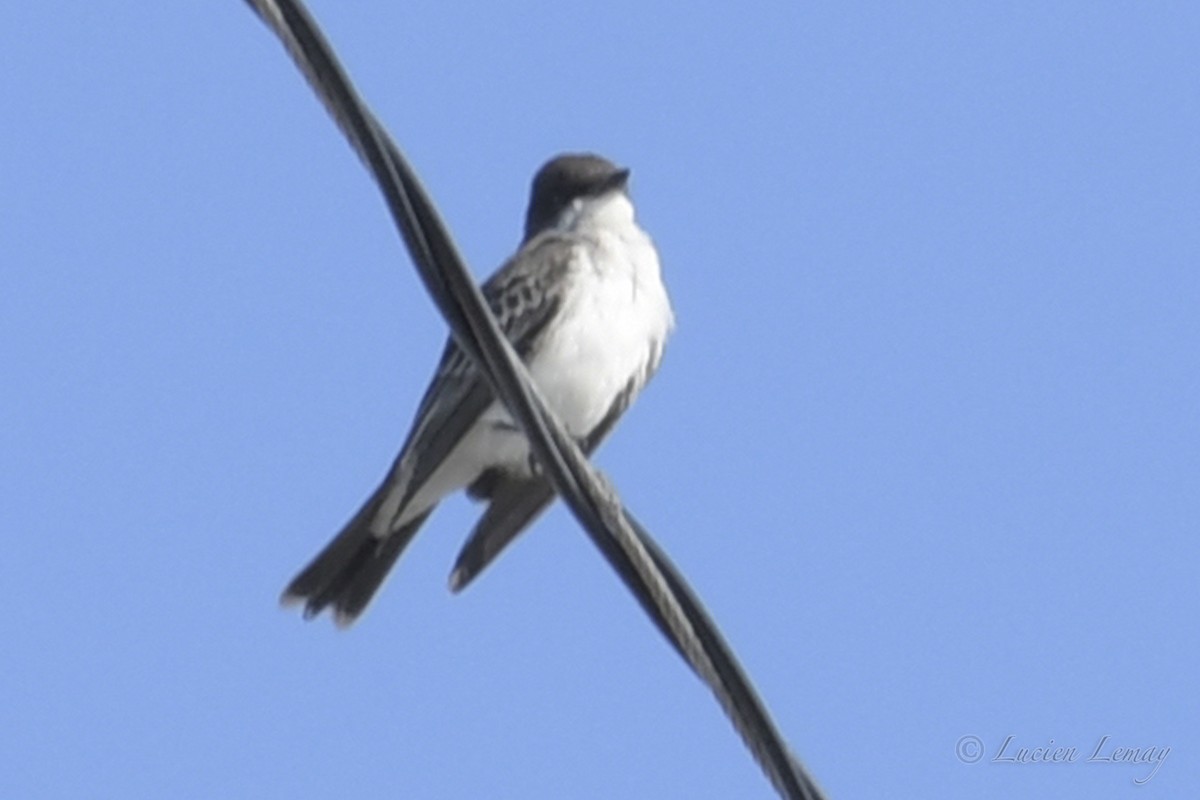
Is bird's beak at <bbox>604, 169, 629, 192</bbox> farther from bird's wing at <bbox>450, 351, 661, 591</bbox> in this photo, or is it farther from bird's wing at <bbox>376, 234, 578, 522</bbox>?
bird's wing at <bbox>450, 351, 661, 591</bbox>

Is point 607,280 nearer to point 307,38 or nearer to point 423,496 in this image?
point 423,496

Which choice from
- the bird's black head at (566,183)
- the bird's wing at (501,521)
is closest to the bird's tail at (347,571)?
the bird's wing at (501,521)

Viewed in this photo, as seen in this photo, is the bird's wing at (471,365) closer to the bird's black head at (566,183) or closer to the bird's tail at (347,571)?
the bird's tail at (347,571)

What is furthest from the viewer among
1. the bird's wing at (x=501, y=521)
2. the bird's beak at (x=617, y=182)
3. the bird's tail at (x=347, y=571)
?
the bird's beak at (x=617, y=182)

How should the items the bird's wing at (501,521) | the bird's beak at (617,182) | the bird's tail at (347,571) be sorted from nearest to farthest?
the bird's wing at (501,521) → the bird's tail at (347,571) → the bird's beak at (617,182)

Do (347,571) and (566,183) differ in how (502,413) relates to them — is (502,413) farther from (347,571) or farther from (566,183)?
(566,183)

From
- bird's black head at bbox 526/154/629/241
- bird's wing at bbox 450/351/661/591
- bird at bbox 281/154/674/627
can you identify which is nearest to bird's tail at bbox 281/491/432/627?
bird at bbox 281/154/674/627

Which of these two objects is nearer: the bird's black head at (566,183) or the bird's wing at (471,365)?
the bird's wing at (471,365)
